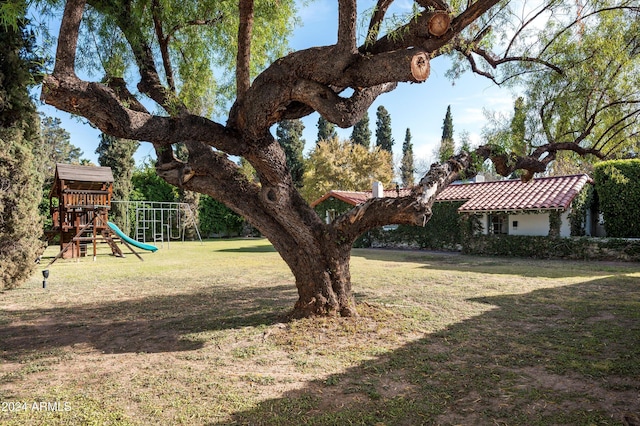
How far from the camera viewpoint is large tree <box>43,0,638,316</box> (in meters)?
4.39

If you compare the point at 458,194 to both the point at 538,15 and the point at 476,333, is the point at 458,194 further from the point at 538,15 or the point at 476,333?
the point at 476,333

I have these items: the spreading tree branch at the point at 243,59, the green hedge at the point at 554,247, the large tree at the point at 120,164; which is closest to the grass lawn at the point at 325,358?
the spreading tree branch at the point at 243,59

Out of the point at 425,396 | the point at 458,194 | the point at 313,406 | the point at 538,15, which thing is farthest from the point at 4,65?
the point at 458,194

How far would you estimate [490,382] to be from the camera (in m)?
3.91

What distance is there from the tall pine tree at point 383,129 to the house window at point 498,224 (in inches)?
1112

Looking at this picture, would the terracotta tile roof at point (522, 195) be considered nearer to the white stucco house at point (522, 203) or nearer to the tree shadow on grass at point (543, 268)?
the white stucco house at point (522, 203)

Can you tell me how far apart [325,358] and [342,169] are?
31133 mm

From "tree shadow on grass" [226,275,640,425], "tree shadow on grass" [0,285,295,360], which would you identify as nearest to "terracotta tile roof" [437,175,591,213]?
"tree shadow on grass" [226,275,640,425]

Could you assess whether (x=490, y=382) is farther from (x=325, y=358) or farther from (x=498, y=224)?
(x=498, y=224)

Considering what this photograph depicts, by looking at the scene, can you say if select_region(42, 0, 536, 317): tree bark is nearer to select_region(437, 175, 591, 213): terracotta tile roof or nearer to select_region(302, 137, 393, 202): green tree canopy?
select_region(437, 175, 591, 213): terracotta tile roof

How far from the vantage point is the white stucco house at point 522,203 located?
57.0 ft

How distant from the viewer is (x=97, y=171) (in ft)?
63.6

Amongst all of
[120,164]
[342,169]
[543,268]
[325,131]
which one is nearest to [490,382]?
[543,268]

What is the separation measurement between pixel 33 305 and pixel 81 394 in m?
5.63
